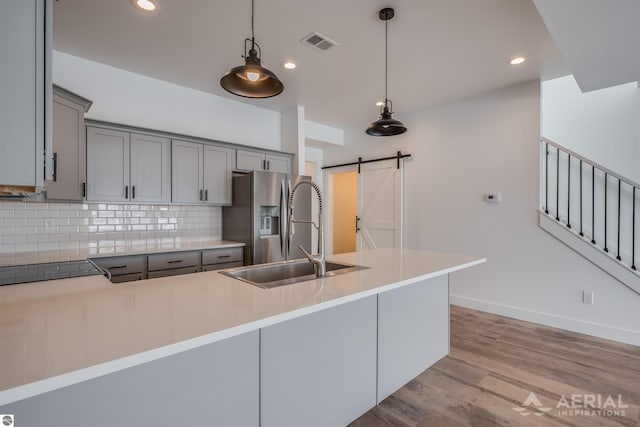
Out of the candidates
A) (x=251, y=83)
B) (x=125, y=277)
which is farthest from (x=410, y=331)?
(x=125, y=277)

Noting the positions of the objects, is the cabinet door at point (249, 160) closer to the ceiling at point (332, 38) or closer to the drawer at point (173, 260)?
the ceiling at point (332, 38)

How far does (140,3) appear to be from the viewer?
2.24 metres

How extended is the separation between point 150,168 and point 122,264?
1061 mm

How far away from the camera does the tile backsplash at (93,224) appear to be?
9.25 feet

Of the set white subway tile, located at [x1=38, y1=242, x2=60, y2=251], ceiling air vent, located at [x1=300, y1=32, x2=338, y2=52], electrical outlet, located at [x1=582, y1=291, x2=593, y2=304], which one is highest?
ceiling air vent, located at [x1=300, y1=32, x2=338, y2=52]

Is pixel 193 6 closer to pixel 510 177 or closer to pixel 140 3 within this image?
pixel 140 3

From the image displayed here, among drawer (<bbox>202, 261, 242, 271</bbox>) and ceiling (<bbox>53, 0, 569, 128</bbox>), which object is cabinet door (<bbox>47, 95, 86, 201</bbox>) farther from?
drawer (<bbox>202, 261, 242, 271</bbox>)

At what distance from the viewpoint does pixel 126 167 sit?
10.4ft

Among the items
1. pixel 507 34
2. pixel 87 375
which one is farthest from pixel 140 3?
pixel 507 34

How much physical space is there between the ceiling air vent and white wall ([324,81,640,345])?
2.27 m

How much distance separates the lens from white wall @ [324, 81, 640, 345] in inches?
130

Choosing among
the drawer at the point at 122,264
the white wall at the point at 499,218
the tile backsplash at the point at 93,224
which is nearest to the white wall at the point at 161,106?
the tile backsplash at the point at 93,224

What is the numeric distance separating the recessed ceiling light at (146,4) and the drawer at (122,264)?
6.74ft

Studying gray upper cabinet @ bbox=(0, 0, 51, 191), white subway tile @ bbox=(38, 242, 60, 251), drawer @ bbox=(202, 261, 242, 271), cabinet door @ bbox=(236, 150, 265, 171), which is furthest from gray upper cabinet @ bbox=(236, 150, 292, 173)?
gray upper cabinet @ bbox=(0, 0, 51, 191)
